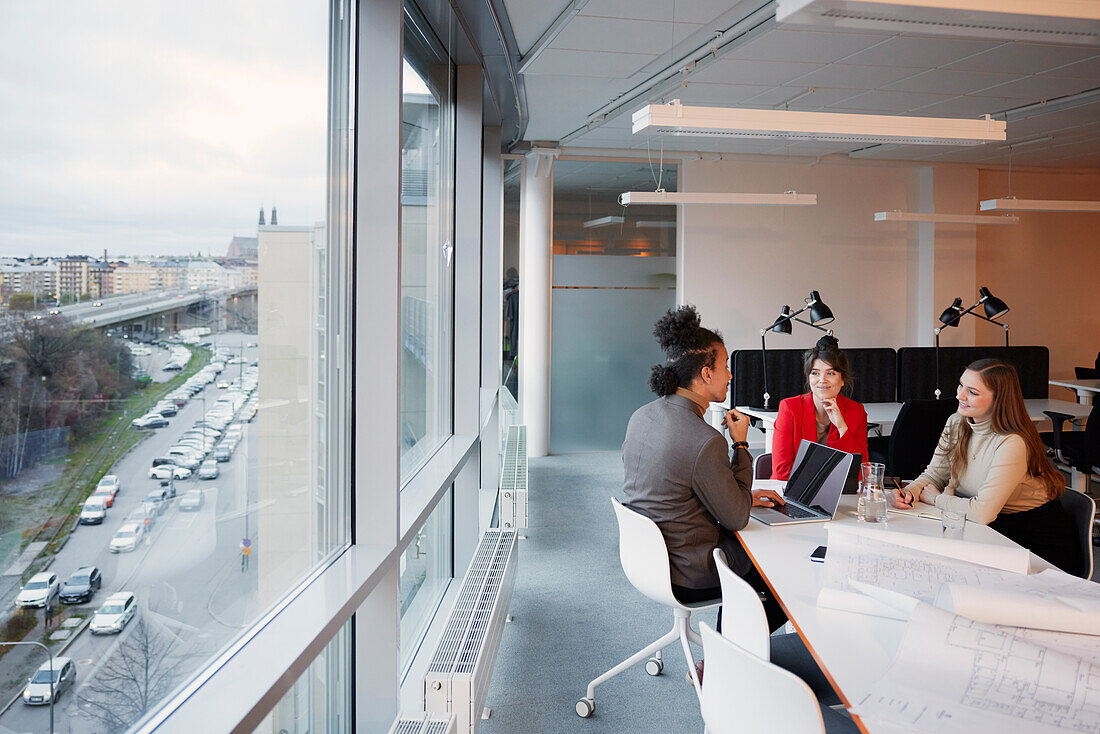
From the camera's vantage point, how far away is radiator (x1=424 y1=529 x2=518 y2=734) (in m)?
2.15

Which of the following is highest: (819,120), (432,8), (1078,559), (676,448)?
(432,8)

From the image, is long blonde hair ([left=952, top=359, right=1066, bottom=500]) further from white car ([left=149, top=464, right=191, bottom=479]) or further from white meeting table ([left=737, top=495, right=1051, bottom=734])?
white car ([left=149, top=464, right=191, bottom=479])

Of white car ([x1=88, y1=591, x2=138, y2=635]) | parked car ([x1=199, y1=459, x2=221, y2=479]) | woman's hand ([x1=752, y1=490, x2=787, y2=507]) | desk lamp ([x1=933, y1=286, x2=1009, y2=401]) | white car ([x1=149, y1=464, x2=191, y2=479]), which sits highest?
desk lamp ([x1=933, y1=286, x2=1009, y2=401])

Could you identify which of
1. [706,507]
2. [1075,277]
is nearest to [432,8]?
[706,507]

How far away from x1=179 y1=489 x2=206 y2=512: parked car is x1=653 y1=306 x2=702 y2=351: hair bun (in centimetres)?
187

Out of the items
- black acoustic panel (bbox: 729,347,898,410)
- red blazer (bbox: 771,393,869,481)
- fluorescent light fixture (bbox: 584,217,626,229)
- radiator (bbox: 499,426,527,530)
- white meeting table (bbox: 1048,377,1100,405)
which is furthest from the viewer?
fluorescent light fixture (bbox: 584,217,626,229)

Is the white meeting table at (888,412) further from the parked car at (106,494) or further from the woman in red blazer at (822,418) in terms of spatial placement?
the parked car at (106,494)

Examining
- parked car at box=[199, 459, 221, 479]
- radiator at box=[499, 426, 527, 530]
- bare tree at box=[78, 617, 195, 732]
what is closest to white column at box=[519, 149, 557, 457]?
radiator at box=[499, 426, 527, 530]

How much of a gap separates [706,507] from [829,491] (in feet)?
1.51

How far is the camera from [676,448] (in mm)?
2660

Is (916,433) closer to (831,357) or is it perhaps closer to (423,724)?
(831,357)

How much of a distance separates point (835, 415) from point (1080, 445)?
314 cm

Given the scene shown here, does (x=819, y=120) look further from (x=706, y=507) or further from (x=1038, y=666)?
(x=1038, y=666)

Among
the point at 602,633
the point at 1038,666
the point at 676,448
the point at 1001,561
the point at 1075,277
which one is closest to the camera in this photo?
the point at 1038,666
